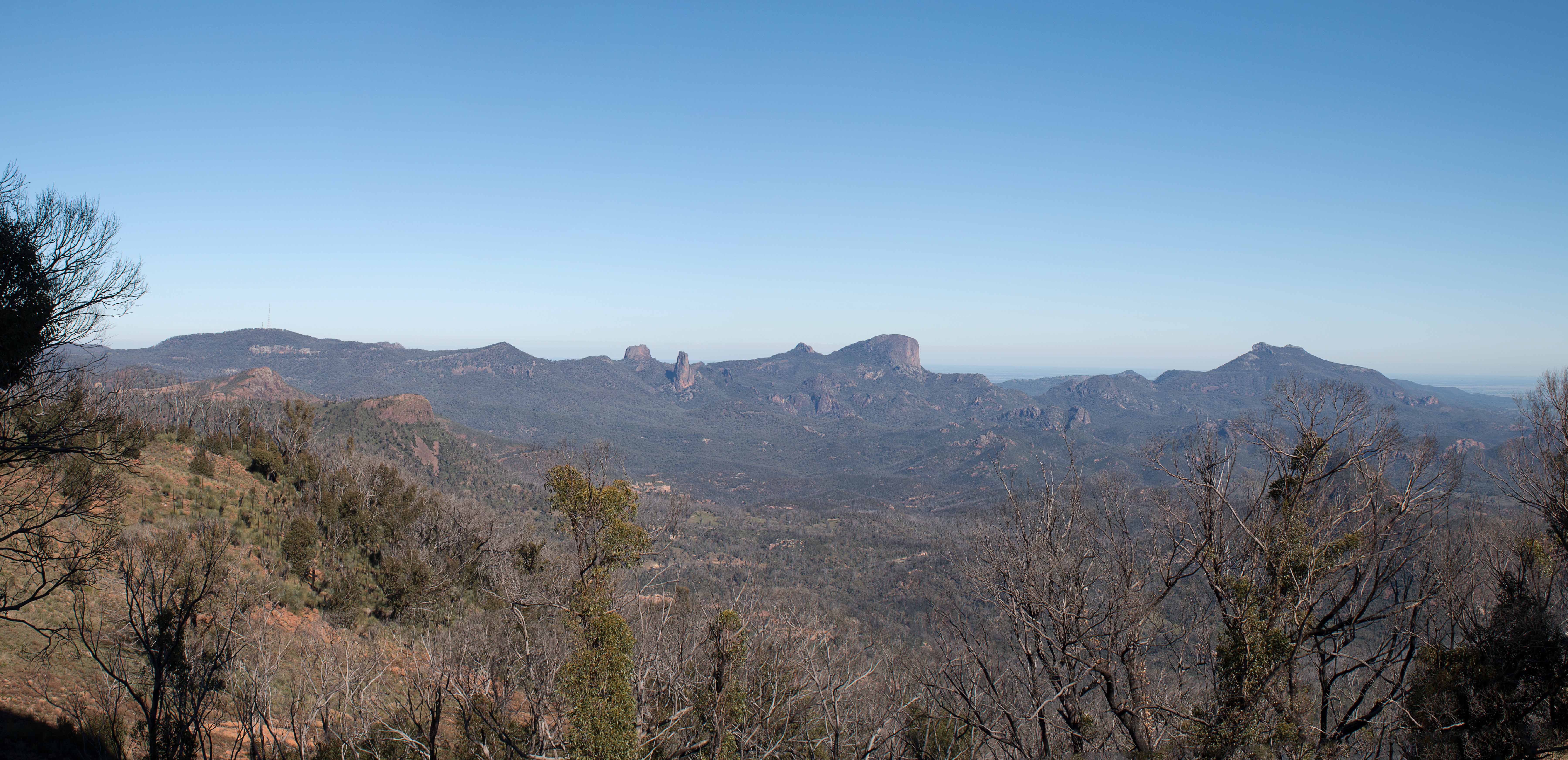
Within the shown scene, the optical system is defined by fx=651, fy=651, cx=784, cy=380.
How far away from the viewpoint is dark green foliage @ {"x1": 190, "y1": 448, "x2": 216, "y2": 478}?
32.7 m

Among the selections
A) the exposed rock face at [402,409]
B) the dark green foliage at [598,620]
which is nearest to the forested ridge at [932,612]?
the dark green foliage at [598,620]

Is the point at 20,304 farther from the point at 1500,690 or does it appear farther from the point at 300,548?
the point at 1500,690

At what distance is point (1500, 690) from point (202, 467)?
157ft

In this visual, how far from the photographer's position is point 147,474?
94.6ft

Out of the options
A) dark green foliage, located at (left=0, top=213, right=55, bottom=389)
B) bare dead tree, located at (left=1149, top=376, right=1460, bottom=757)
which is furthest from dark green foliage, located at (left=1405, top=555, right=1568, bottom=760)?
dark green foliage, located at (left=0, top=213, right=55, bottom=389)

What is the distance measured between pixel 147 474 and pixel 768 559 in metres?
69.0

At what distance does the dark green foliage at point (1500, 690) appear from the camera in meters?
12.6

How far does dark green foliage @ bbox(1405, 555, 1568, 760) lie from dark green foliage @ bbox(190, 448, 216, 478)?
152ft

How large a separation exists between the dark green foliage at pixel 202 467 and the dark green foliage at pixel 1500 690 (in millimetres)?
46239

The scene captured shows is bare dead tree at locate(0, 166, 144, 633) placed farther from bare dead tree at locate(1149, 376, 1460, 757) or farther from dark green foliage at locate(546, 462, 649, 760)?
bare dead tree at locate(1149, 376, 1460, 757)

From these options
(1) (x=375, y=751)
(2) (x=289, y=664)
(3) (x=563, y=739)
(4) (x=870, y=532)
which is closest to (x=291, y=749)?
(1) (x=375, y=751)

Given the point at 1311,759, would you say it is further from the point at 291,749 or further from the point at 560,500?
the point at 291,749

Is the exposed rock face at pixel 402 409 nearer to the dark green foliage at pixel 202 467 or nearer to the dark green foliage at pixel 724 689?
the dark green foliage at pixel 202 467

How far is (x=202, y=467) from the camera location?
32.7 m
